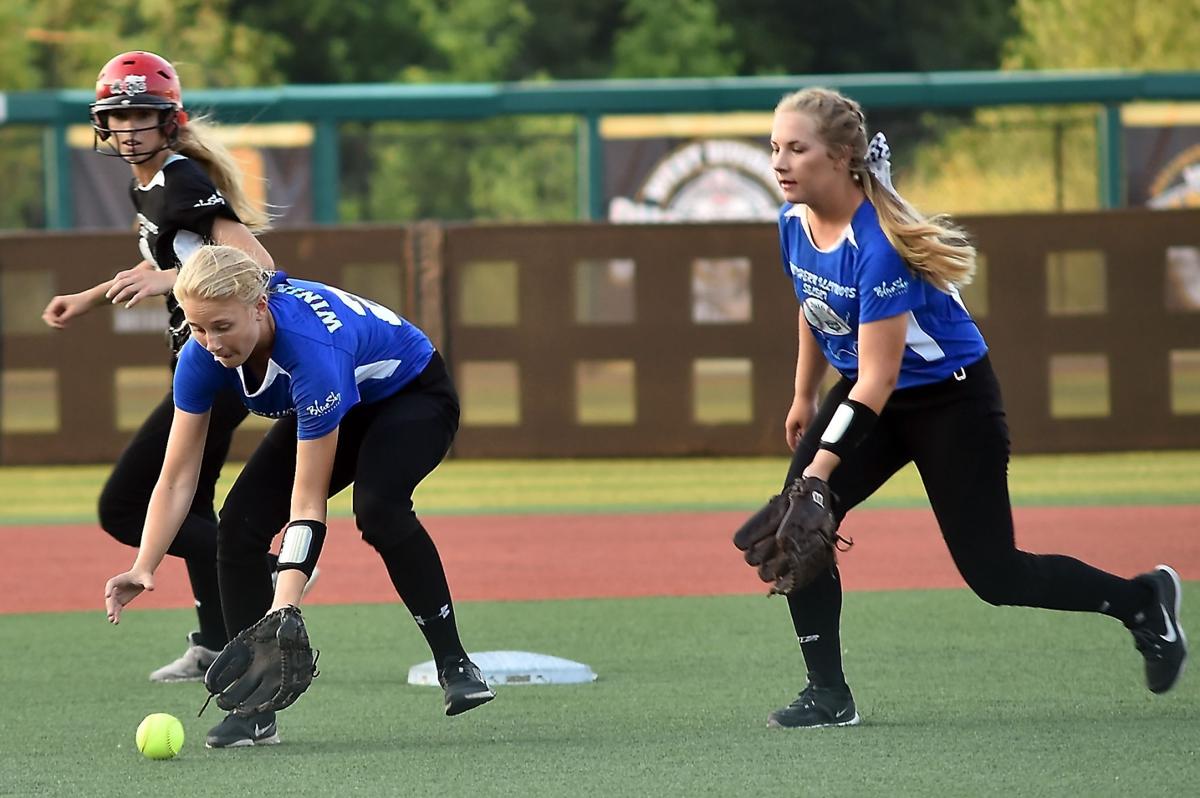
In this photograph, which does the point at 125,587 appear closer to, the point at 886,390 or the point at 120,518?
the point at 120,518

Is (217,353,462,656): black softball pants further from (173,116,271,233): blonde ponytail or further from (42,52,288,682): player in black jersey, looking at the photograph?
(173,116,271,233): blonde ponytail

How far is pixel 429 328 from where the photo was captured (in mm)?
16469

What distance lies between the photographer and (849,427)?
5488 mm

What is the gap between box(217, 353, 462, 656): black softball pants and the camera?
5738 millimetres

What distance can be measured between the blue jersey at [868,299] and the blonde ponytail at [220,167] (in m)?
1.83

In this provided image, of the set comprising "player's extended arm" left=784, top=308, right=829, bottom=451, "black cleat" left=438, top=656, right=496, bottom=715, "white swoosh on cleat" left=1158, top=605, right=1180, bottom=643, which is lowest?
"black cleat" left=438, top=656, right=496, bottom=715

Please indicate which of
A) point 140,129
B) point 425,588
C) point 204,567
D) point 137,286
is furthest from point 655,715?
point 140,129

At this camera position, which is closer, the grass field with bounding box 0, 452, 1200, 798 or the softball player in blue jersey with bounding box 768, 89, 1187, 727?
the grass field with bounding box 0, 452, 1200, 798

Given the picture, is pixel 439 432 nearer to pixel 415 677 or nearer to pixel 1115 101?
pixel 415 677

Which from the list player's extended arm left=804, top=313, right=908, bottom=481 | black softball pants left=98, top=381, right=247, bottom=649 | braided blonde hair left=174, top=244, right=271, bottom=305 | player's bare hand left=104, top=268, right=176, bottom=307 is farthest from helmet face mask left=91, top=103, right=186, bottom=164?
player's extended arm left=804, top=313, right=908, bottom=481

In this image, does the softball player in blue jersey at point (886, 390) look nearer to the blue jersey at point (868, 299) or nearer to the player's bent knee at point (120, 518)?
the blue jersey at point (868, 299)

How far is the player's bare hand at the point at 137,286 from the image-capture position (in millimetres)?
6098

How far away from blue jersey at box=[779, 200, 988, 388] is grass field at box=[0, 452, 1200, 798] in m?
1.04

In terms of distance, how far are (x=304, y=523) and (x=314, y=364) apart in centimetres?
43
